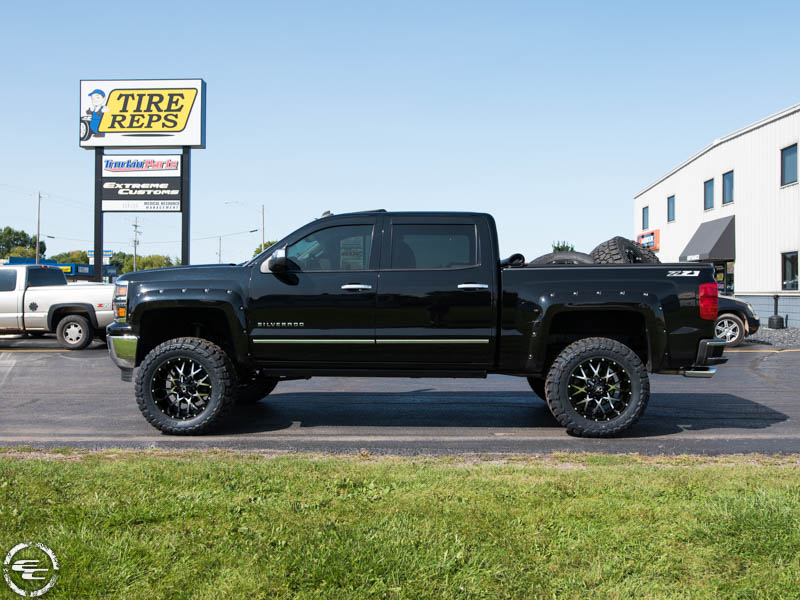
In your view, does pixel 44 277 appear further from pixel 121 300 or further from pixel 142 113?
pixel 142 113

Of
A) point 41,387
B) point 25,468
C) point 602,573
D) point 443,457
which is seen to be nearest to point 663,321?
point 443,457

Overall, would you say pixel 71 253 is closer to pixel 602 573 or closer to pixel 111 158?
pixel 111 158

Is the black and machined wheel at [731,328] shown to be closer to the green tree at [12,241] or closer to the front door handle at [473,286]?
the front door handle at [473,286]

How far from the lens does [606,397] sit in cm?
685

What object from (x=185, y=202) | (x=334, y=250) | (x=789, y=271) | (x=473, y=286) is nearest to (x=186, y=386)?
(x=334, y=250)

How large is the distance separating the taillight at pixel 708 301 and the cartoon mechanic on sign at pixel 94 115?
85.5ft

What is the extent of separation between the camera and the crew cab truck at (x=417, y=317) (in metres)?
6.81

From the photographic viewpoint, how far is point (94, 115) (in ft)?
91.6

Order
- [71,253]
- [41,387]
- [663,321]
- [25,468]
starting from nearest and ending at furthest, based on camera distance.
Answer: [25,468], [663,321], [41,387], [71,253]

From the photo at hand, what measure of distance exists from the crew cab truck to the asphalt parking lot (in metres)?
0.46

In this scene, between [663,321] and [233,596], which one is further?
[663,321]

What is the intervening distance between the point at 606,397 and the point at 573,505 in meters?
2.87

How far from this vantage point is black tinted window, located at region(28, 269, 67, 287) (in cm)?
1694

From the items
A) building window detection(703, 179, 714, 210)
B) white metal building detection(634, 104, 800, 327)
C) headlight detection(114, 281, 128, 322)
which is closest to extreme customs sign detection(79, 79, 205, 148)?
white metal building detection(634, 104, 800, 327)
